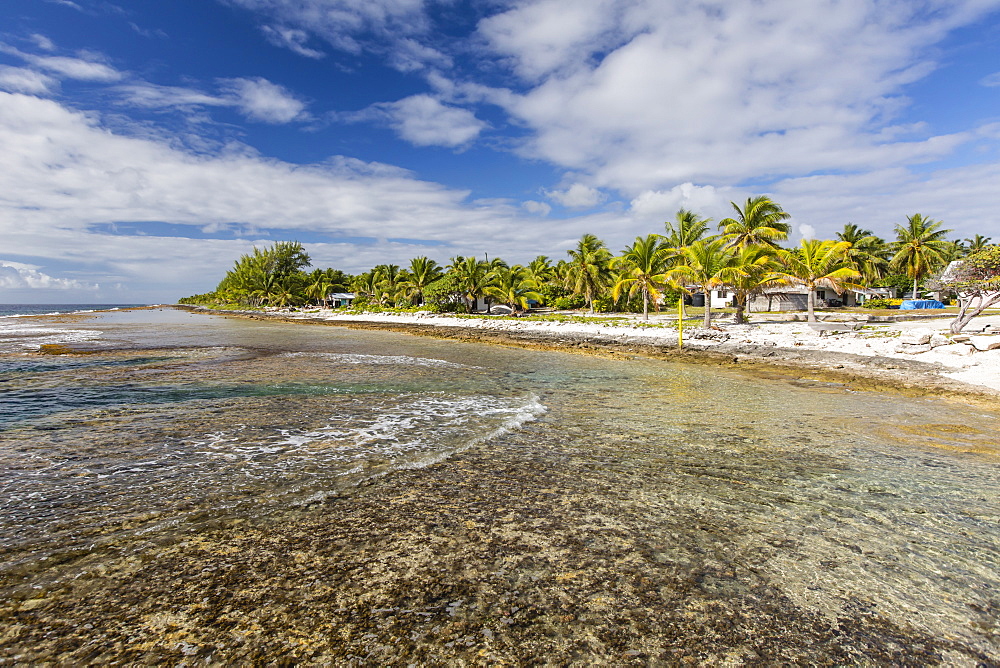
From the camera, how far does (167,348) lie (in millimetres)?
23828

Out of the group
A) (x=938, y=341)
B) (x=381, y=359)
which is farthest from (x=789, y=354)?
(x=381, y=359)

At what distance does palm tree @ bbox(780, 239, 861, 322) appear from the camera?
1176 inches

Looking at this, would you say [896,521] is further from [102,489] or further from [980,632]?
[102,489]

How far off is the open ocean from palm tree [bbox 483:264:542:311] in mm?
38230

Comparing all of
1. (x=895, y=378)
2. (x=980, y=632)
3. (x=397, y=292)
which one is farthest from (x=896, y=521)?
(x=397, y=292)

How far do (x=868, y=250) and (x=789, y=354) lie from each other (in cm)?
5753

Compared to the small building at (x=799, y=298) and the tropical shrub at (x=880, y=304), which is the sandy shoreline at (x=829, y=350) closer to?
the small building at (x=799, y=298)

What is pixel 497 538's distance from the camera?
4.19 metres

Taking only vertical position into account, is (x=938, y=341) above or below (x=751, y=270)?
below

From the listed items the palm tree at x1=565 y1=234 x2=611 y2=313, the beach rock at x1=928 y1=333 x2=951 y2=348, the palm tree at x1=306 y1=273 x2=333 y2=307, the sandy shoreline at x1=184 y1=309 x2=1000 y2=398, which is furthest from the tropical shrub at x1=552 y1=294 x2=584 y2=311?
the palm tree at x1=306 y1=273 x2=333 y2=307

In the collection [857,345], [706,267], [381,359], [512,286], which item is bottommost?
[381,359]

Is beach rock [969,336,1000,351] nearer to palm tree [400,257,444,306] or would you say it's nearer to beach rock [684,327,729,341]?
beach rock [684,327,729,341]

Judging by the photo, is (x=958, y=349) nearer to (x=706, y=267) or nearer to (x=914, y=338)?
(x=914, y=338)

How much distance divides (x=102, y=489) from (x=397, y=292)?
200 ft
